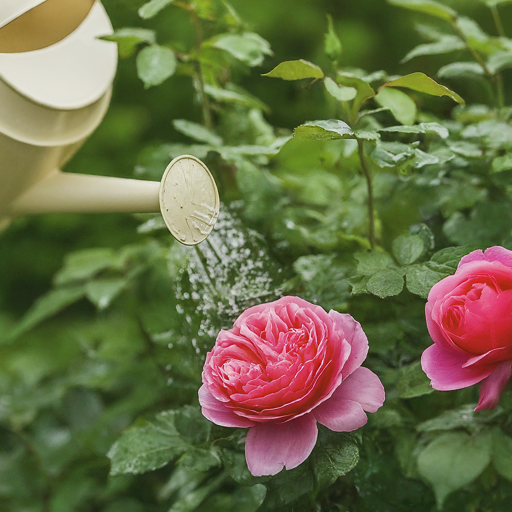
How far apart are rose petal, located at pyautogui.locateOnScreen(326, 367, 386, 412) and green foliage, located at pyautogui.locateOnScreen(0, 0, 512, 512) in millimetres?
33

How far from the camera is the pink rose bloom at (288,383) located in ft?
1.15

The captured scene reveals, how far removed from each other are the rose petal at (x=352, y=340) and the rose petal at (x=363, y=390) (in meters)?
0.01

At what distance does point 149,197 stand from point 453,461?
30 centimetres

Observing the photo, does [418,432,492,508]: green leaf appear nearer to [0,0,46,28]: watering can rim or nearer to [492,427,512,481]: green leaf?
Result: [492,427,512,481]: green leaf

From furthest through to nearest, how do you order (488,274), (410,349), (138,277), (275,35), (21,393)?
(275,35) → (21,393) → (138,277) → (410,349) → (488,274)

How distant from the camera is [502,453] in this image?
0.40m

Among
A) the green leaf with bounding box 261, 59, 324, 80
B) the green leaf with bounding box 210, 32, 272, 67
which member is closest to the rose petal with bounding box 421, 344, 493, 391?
the green leaf with bounding box 261, 59, 324, 80

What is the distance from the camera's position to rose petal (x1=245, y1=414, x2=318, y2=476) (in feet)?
1.15

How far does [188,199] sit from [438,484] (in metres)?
0.27

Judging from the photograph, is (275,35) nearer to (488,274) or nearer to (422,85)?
(422,85)

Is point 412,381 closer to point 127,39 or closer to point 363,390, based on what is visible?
point 363,390

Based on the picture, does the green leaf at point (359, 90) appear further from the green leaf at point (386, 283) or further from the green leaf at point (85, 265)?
the green leaf at point (85, 265)

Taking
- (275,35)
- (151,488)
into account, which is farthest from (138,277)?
(275,35)

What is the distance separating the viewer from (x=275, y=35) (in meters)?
1.21
